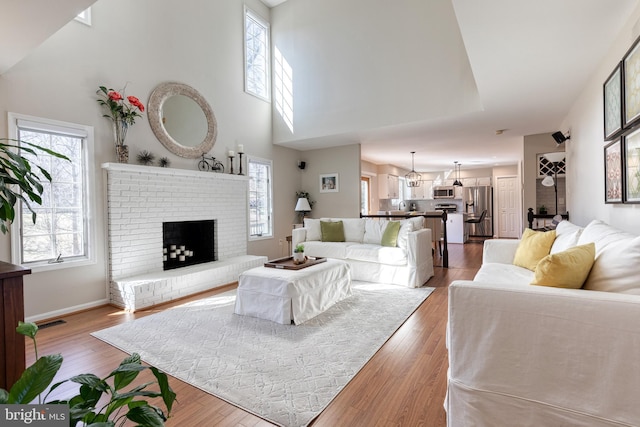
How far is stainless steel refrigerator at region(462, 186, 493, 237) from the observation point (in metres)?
10.3

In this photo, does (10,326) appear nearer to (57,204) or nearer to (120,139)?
(57,204)

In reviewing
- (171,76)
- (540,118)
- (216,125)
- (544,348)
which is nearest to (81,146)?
(171,76)

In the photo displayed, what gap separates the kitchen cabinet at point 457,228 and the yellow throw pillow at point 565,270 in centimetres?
749

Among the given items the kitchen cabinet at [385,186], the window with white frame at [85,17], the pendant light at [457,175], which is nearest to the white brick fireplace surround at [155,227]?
the window with white frame at [85,17]

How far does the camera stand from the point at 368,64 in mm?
5363

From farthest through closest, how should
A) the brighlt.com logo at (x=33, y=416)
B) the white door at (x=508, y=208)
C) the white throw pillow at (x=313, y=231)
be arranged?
the white door at (x=508, y=208) < the white throw pillow at (x=313, y=231) < the brighlt.com logo at (x=33, y=416)

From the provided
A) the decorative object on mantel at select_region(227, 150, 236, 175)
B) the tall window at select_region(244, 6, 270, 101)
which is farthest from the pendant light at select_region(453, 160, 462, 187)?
the decorative object on mantel at select_region(227, 150, 236, 175)

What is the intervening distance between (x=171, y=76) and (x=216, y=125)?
942 mm

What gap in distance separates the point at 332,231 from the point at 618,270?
393 cm

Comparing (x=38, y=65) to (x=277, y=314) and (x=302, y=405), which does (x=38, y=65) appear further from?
(x=302, y=405)

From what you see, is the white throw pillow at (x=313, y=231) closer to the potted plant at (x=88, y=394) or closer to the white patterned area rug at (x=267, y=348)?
the white patterned area rug at (x=267, y=348)

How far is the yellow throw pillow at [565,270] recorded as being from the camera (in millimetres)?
1546

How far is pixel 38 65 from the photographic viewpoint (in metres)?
3.29

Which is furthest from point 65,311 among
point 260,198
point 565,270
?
point 565,270
